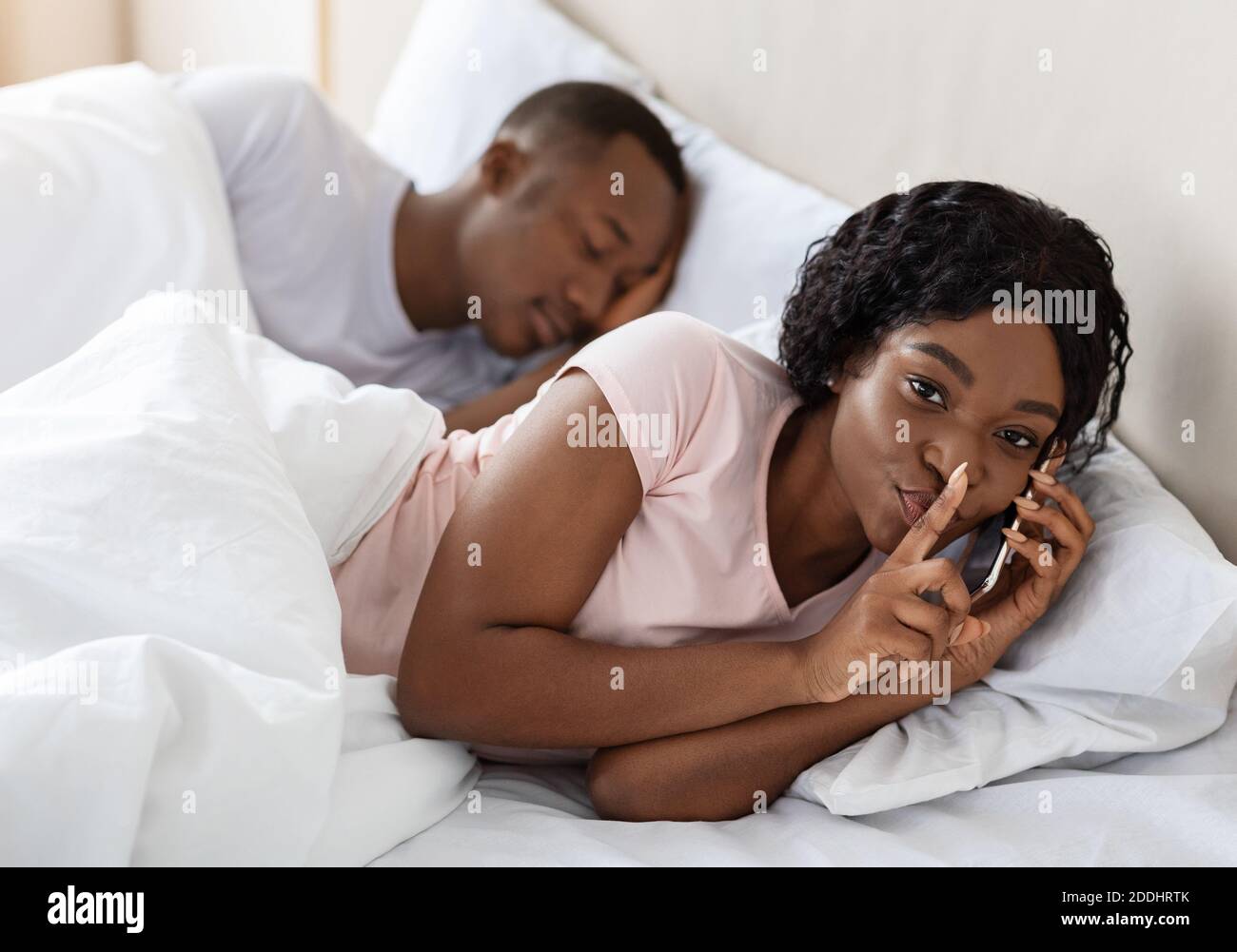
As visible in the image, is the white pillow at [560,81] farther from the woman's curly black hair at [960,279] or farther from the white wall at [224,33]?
the white wall at [224,33]

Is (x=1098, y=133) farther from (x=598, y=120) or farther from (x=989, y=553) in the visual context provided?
(x=598, y=120)

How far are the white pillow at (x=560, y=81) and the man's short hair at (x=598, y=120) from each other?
0.05 meters

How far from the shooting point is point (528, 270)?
1.66 metres

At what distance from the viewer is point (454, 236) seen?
1744 mm

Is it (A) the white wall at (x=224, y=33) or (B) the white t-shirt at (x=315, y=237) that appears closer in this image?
(B) the white t-shirt at (x=315, y=237)

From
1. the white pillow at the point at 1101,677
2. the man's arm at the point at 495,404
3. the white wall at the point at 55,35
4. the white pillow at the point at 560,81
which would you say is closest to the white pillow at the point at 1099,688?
the white pillow at the point at 1101,677

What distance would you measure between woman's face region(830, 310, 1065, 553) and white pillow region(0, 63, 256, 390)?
0.83 metres

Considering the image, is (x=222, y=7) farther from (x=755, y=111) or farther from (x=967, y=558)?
(x=967, y=558)

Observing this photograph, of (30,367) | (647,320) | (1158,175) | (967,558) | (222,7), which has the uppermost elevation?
(222,7)

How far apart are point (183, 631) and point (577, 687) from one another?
1.01 feet

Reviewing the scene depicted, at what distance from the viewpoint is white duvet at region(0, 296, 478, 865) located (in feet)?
2.27

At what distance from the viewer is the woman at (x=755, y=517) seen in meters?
0.95
